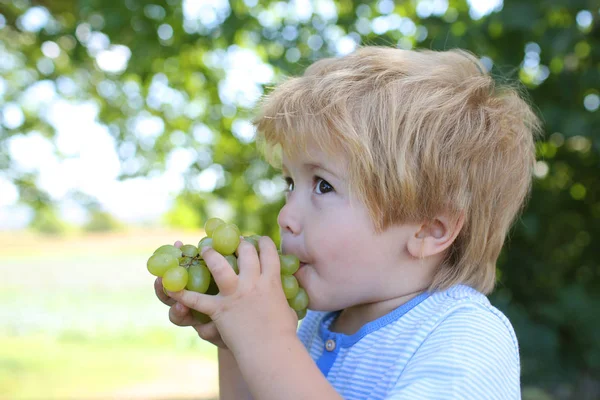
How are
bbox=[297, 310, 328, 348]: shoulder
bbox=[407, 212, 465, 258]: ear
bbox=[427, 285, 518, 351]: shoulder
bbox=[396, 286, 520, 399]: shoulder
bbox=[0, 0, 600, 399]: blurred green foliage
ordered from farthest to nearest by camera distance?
bbox=[0, 0, 600, 399]: blurred green foliage < bbox=[297, 310, 328, 348]: shoulder < bbox=[407, 212, 465, 258]: ear < bbox=[427, 285, 518, 351]: shoulder < bbox=[396, 286, 520, 399]: shoulder

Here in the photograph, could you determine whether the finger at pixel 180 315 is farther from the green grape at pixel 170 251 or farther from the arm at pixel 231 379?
the arm at pixel 231 379

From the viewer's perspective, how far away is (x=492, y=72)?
3182mm

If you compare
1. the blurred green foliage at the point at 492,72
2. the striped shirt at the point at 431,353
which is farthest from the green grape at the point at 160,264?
the blurred green foliage at the point at 492,72

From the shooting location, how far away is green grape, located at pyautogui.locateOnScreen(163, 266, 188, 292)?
4.88 ft

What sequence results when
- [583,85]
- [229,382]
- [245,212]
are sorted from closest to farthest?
[229,382] → [583,85] → [245,212]

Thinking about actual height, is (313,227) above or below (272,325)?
above

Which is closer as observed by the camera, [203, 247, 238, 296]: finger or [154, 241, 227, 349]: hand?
[203, 247, 238, 296]: finger

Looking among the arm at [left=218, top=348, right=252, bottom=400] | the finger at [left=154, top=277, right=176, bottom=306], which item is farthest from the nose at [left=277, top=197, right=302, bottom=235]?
the arm at [left=218, top=348, right=252, bottom=400]

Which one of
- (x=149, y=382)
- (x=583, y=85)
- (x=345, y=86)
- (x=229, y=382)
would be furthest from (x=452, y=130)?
(x=149, y=382)

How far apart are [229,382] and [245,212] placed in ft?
8.71

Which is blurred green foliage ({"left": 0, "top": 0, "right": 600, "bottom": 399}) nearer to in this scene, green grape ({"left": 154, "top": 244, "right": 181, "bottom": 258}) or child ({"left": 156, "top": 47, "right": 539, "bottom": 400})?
child ({"left": 156, "top": 47, "right": 539, "bottom": 400})

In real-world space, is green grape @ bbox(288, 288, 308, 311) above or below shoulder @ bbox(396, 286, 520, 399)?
above

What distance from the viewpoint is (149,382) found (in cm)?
687

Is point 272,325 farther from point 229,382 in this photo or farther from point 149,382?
point 149,382
